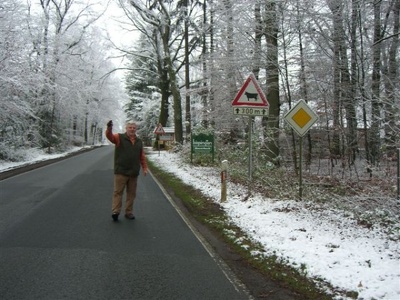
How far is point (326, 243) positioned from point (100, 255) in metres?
3.45

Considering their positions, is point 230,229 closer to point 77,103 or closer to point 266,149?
point 266,149

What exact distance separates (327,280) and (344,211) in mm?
3464

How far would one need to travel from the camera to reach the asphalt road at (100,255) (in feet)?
14.7

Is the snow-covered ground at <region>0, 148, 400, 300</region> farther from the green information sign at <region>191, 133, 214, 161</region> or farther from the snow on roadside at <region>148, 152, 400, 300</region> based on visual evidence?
the green information sign at <region>191, 133, 214, 161</region>

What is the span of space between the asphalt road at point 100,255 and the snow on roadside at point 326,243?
3.79 ft

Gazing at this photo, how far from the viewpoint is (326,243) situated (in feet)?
20.1

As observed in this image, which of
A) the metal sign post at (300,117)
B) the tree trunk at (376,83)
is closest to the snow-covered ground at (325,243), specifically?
the metal sign post at (300,117)

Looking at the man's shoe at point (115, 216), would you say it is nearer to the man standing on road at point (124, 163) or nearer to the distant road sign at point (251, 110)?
Answer: the man standing on road at point (124, 163)

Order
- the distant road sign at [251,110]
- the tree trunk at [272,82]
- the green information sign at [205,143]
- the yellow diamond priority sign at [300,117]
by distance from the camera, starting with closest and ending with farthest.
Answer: the yellow diamond priority sign at [300,117]
the distant road sign at [251,110]
the tree trunk at [272,82]
the green information sign at [205,143]

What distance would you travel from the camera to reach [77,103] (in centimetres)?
3884

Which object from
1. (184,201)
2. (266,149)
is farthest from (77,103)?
(184,201)

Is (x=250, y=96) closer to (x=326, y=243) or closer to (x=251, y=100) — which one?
(x=251, y=100)

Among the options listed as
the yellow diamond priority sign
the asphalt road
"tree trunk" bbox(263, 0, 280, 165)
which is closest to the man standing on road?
the asphalt road

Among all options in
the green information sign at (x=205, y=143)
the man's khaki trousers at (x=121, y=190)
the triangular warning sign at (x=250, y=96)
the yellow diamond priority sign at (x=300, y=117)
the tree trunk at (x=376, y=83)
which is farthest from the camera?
the green information sign at (x=205, y=143)
